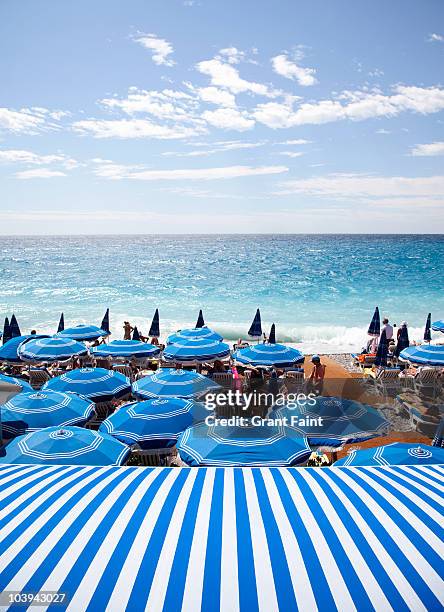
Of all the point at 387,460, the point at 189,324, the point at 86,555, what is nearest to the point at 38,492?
the point at 86,555

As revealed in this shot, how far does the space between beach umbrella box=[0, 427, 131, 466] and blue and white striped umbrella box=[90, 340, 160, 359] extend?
5.86 metres

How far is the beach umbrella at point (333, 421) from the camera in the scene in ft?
20.9

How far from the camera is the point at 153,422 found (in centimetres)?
638

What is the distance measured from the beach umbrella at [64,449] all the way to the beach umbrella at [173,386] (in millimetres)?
2593

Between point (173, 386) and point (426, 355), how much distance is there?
6.29 meters

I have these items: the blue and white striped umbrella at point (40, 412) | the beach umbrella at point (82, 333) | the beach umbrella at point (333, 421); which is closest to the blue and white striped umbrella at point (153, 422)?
the blue and white striped umbrella at point (40, 412)

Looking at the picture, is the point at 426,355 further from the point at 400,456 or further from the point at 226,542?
the point at 226,542

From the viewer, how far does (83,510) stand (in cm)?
279

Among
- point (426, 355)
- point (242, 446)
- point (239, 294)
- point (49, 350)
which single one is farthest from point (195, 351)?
point (239, 294)

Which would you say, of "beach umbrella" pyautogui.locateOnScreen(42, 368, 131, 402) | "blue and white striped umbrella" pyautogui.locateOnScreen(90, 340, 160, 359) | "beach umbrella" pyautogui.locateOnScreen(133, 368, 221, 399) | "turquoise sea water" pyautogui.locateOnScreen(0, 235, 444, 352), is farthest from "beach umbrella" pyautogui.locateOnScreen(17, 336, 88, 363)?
"turquoise sea water" pyautogui.locateOnScreen(0, 235, 444, 352)

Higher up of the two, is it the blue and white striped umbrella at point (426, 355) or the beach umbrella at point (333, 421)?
the blue and white striped umbrella at point (426, 355)

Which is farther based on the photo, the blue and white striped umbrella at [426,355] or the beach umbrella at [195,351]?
the beach umbrella at [195,351]

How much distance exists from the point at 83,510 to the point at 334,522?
161 centimetres

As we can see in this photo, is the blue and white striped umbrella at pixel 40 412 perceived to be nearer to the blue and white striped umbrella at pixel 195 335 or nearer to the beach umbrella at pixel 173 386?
the beach umbrella at pixel 173 386
